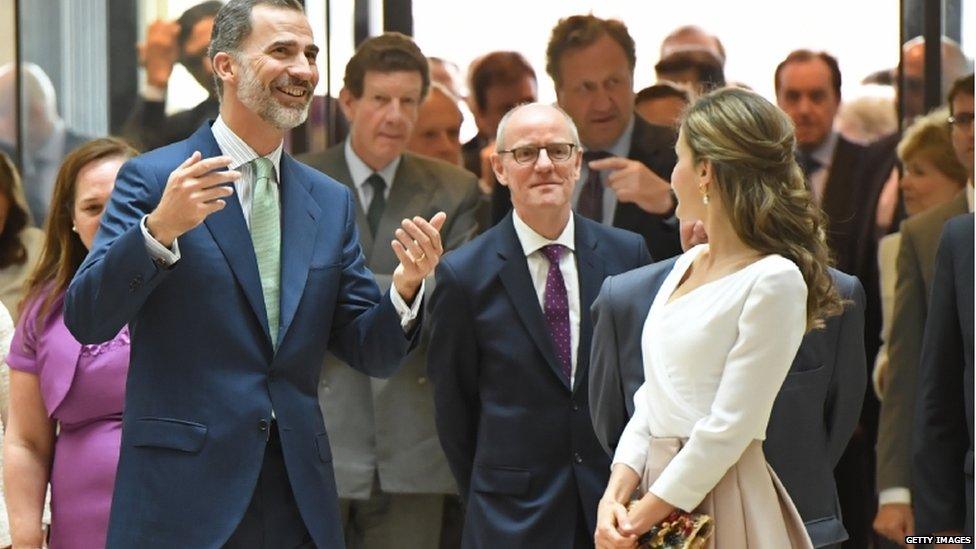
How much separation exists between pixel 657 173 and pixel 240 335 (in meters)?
2.28

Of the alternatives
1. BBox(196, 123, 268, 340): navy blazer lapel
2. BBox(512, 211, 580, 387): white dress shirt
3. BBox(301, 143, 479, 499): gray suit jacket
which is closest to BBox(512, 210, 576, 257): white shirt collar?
BBox(512, 211, 580, 387): white dress shirt

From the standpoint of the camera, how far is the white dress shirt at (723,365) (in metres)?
2.68

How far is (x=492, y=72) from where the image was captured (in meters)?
5.09

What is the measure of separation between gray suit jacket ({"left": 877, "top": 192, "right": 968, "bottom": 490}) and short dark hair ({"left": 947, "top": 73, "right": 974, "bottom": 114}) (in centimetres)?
32

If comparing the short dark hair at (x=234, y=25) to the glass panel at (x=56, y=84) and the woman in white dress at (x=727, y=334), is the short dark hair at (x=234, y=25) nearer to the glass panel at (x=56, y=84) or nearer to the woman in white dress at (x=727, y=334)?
the woman in white dress at (x=727, y=334)

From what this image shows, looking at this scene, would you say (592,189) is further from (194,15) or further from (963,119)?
(194,15)

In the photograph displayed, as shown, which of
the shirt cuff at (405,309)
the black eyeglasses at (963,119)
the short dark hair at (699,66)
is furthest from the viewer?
the short dark hair at (699,66)

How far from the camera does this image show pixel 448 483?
4727 millimetres

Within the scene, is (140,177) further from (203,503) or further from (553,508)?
(553,508)

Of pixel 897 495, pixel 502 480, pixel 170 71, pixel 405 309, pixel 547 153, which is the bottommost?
pixel 897 495

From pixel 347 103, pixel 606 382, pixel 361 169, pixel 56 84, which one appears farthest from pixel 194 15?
pixel 606 382

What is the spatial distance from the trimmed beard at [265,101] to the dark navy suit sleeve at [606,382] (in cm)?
85

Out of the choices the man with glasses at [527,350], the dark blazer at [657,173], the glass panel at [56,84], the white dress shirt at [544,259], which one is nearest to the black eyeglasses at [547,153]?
the man with glasses at [527,350]

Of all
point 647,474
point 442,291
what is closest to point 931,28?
point 442,291
